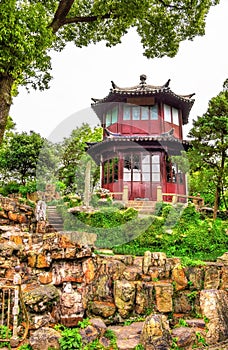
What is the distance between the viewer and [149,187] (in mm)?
20516

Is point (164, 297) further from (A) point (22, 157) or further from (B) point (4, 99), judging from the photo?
(A) point (22, 157)

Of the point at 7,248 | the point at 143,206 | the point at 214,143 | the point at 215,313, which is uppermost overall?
the point at 214,143

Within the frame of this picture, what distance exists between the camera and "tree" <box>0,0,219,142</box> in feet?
20.4

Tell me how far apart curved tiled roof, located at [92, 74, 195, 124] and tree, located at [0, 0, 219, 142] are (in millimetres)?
11826

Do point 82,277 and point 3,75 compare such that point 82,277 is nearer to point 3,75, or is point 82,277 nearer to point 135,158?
point 3,75

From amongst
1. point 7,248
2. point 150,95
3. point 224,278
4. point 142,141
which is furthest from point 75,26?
point 150,95

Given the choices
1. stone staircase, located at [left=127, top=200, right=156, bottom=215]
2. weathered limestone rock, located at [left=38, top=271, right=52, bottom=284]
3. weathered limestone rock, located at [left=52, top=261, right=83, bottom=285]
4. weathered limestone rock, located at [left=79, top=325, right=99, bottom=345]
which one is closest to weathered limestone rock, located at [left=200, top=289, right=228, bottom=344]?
weathered limestone rock, located at [left=79, top=325, right=99, bottom=345]

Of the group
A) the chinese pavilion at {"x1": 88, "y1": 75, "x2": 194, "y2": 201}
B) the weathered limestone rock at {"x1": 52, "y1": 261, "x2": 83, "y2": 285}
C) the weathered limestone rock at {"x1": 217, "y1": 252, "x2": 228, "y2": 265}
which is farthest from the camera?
the chinese pavilion at {"x1": 88, "y1": 75, "x2": 194, "y2": 201}

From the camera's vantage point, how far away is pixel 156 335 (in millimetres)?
7156

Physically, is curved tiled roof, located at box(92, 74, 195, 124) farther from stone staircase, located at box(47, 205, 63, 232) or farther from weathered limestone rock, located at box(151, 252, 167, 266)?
weathered limestone rock, located at box(151, 252, 167, 266)

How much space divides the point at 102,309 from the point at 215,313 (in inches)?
124

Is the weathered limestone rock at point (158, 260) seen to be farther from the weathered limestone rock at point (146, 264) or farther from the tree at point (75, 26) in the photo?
the tree at point (75, 26)

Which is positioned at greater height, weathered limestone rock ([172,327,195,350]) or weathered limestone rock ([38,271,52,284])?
weathered limestone rock ([38,271,52,284])

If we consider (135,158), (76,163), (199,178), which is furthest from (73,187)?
(199,178)
